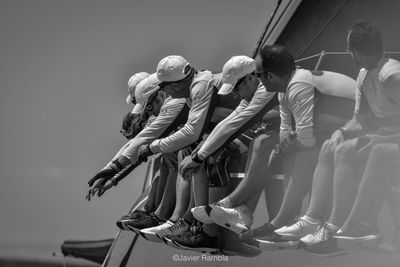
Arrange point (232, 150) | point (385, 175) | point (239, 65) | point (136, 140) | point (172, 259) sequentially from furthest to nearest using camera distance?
1. point (172, 259)
2. point (136, 140)
3. point (232, 150)
4. point (239, 65)
5. point (385, 175)

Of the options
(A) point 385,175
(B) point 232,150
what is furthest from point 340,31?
(A) point 385,175

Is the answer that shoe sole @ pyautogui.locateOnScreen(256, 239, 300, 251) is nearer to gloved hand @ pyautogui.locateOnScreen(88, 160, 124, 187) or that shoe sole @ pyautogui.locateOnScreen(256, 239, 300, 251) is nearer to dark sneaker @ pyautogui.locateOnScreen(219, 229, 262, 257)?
dark sneaker @ pyautogui.locateOnScreen(219, 229, 262, 257)

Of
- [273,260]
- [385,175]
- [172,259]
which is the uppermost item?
[385,175]

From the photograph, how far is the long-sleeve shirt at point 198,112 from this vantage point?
17031 mm

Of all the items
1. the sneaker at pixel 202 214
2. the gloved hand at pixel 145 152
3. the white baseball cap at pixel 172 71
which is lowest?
the sneaker at pixel 202 214

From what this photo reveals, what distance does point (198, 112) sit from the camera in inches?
671

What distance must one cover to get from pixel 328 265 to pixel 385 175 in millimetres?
3201

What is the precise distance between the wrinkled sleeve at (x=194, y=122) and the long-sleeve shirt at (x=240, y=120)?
0.73m

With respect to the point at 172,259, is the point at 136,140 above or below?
above

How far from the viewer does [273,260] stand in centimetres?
1772

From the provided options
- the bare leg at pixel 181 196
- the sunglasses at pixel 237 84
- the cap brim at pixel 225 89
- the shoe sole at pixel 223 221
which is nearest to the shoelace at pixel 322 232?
the shoe sole at pixel 223 221

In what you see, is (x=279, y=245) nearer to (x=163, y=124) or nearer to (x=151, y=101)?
(x=163, y=124)

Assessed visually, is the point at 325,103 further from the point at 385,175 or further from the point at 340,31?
the point at 340,31

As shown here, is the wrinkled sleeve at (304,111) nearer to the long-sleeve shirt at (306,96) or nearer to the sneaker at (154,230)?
the long-sleeve shirt at (306,96)
